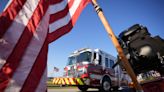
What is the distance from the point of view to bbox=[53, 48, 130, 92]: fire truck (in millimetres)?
15797

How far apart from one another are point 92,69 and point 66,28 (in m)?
12.8

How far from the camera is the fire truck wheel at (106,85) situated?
54.0 feet

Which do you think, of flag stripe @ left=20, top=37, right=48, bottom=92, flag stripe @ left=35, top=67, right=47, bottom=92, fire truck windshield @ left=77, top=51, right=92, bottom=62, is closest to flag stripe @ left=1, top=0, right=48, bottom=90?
flag stripe @ left=20, top=37, right=48, bottom=92

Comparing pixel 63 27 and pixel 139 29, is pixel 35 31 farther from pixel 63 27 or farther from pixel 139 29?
pixel 139 29

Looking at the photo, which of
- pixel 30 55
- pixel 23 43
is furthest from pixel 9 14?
pixel 30 55

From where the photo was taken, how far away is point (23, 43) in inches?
98.1

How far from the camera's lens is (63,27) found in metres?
3.29

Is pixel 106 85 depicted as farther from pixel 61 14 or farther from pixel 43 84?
pixel 43 84

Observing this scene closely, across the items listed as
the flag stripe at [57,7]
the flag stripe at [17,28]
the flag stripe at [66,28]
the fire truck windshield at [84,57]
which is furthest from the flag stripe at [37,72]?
the fire truck windshield at [84,57]

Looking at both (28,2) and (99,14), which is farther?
(99,14)

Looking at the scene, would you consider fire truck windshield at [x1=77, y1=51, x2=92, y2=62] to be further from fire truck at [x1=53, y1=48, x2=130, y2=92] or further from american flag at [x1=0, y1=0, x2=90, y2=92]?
american flag at [x1=0, y1=0, x2=90, y2=92]

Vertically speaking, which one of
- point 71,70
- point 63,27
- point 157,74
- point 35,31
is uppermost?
point 71,70

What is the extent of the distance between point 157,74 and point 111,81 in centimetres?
1412

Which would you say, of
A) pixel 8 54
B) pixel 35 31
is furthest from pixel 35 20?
pixel 8 54
